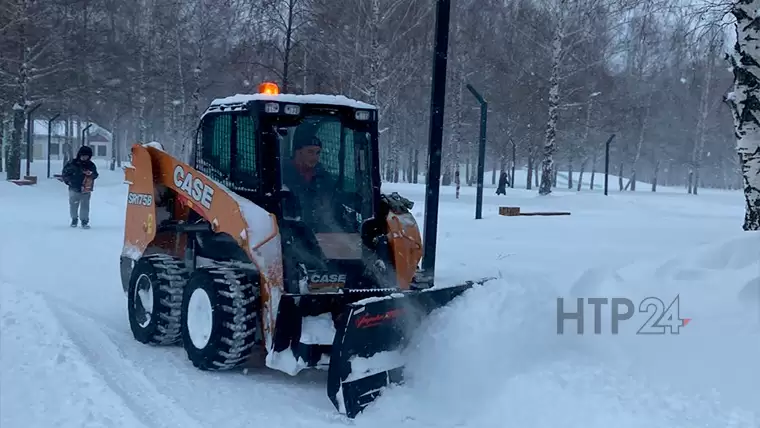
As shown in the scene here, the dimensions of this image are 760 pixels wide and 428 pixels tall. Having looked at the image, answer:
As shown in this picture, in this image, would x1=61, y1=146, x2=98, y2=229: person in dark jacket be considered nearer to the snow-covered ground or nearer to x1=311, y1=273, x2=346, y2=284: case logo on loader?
the snow-covered ground

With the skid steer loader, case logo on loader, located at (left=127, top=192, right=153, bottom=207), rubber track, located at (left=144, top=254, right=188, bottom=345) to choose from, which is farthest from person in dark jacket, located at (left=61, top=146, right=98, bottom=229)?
rubber track, located at (left=144, top=254, right=188, bottom=345)

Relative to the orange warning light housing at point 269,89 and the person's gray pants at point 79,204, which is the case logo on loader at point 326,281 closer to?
the orange warning light housing at point 269,89

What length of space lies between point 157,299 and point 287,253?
1.69 m

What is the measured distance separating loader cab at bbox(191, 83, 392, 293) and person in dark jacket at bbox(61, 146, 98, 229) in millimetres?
9267

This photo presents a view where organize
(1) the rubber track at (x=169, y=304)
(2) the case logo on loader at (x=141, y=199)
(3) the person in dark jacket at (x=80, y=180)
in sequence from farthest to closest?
1. (3) the person in dark jacket at (x=80, y=180)
2. (2) the case logo on loader at (x=141, y=199)
3. (1) the rubber track at (x=169, y=304)

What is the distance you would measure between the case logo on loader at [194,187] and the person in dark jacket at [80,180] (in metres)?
8.99

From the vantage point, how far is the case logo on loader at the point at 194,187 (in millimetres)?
6527

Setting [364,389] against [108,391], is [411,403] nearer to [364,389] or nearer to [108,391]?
[364,389]

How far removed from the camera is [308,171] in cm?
655

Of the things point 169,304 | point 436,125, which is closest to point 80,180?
point 169,304

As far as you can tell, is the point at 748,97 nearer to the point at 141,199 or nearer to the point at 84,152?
the point at 141,199

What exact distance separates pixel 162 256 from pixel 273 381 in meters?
2.12

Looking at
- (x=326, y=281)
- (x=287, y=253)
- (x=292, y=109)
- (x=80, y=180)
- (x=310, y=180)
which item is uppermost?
(x=292, y=109)

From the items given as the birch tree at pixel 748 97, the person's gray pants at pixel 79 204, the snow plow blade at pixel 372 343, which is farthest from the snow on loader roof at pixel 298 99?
the person's gray pants at pixel 79 204
